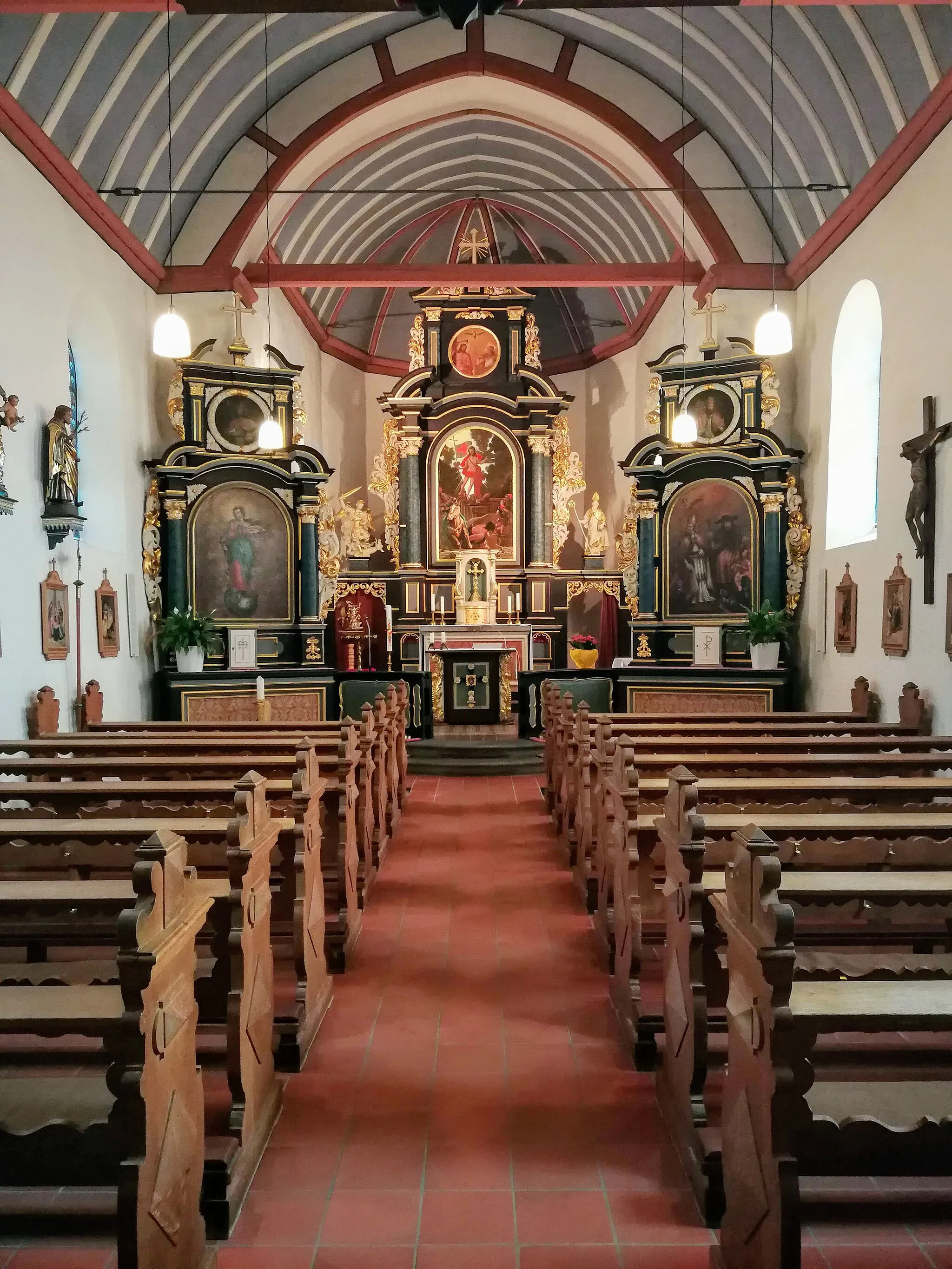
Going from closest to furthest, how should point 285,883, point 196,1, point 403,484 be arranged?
point 285,883
point 196,1
point 403,484

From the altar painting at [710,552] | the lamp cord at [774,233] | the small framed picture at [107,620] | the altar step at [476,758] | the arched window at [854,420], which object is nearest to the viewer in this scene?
the small framed picture at [107,620]

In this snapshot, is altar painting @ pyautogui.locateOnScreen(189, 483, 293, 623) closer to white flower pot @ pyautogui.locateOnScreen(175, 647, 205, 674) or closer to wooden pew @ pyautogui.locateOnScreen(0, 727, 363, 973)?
white flower pot @ pyautogui.locateOnScreen(175, 647, 205, 674)

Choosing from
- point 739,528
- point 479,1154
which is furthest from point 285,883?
point 739,528

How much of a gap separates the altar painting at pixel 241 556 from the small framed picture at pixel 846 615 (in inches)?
297

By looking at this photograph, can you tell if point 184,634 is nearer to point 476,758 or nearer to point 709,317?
point 476,758

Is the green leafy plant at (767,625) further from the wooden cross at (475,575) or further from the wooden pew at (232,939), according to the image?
the wooden pew at (232,939)

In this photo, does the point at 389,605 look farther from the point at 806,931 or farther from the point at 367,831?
the point at 806,931

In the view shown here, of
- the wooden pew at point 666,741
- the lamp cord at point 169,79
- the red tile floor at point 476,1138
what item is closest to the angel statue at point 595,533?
the lamp cord at point 169,79

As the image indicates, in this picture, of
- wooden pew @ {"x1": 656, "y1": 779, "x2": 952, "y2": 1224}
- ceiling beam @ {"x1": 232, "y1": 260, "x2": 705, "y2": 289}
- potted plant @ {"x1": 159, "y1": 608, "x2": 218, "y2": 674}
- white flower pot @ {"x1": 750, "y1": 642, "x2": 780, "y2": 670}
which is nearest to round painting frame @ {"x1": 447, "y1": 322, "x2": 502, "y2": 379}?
ceiling beam @ {"x1": 232, "y1": 260, "x2": 705, "y2": 289}

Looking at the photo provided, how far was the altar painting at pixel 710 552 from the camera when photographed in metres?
14.0

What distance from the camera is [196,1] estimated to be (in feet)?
20.8

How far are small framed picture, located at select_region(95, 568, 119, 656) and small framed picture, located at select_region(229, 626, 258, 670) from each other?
217cm

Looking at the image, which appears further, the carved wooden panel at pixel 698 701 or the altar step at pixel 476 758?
the carved wooden panel at pixel 698 701

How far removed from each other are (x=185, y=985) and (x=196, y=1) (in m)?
6.15
